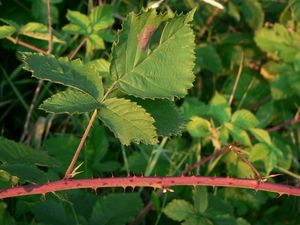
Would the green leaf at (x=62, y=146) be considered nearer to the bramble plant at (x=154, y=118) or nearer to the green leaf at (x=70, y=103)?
the bramble plant at (x=154, y=118)

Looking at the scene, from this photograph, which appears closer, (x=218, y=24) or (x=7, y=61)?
(x=7, y=61)

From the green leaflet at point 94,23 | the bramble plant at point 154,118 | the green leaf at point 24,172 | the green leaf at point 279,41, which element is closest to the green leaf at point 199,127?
the bramble plant at point 154,118

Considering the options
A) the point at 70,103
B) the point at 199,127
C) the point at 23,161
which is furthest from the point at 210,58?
the point at 70,103

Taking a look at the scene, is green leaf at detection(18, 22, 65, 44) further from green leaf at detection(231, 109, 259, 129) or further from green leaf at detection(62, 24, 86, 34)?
green leaf at detection(231, 109, 259, 129)

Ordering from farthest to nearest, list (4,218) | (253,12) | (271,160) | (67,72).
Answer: (253,12) → (271,160) → (4,218) → (67,72)

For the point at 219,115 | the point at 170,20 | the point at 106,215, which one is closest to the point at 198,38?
the point at 219,115

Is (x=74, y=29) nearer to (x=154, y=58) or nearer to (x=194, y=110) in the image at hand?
(x=194, y=110)

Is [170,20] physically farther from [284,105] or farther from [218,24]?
[218,24]

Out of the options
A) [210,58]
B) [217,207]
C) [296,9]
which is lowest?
[217,207]
